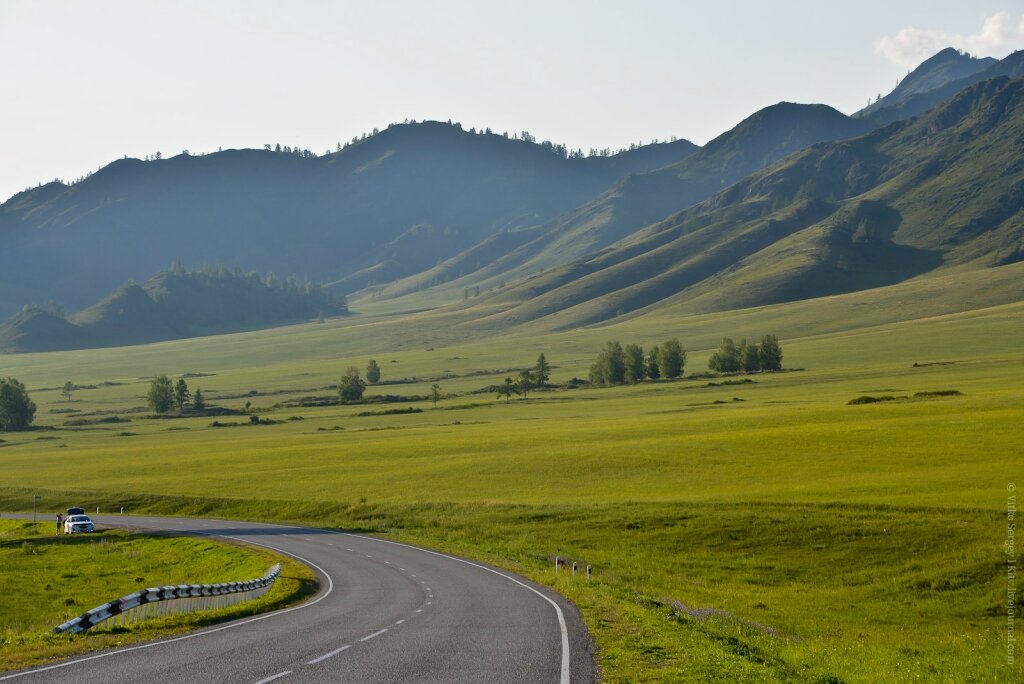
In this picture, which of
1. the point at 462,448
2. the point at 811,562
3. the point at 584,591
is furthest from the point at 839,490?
the point at 462,448

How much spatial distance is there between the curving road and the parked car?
29.8 m

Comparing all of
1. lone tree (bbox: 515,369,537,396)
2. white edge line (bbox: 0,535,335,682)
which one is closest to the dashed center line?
white edge line (bbox: 0,535,335,682)

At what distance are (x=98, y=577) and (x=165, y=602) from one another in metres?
19.5

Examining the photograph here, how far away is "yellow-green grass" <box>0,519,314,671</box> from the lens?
2494cm

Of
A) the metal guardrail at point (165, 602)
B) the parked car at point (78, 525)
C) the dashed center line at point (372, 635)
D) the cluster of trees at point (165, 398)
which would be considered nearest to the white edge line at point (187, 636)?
the metal guardrail at point (165, 602)

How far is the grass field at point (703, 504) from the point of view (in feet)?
90.8

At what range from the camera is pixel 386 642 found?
77.9 feet

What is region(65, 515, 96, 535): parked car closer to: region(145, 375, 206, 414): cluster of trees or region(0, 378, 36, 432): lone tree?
region(0, 378, 36, 432): lone tree

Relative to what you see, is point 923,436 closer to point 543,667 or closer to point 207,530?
point 207,530

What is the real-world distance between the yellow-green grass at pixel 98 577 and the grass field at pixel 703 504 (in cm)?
1040

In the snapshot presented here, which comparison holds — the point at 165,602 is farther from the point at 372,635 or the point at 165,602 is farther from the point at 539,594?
the point at 539,594

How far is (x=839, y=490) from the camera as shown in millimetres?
56188

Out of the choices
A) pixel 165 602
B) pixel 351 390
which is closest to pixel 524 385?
pixel 351 390

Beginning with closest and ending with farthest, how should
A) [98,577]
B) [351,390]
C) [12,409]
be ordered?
[98,577] → [12,409] → [351,390]
